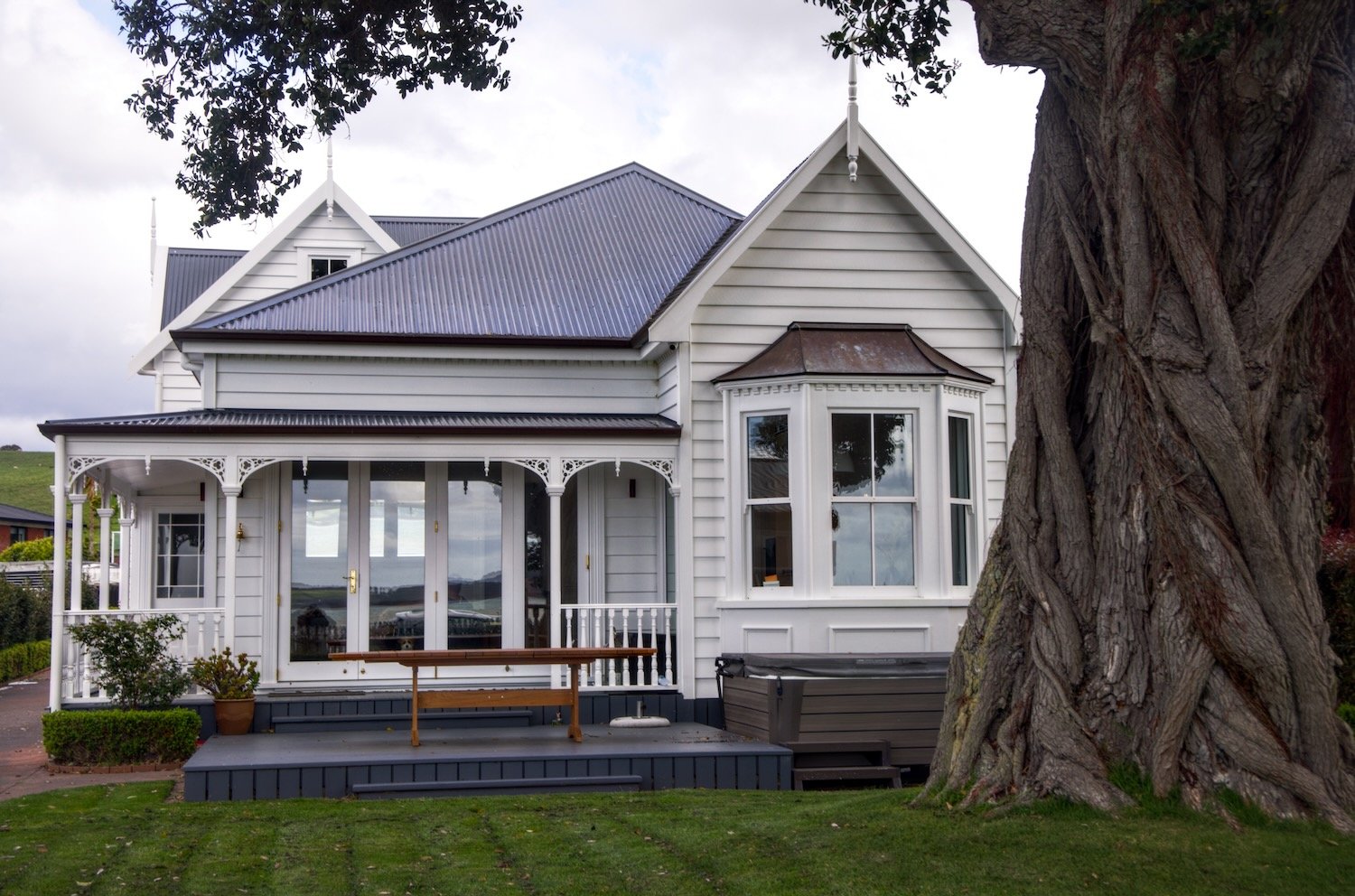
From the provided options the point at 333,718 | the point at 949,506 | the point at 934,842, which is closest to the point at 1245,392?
the point at 934,842

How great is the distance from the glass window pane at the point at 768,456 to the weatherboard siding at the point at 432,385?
217 centimetres

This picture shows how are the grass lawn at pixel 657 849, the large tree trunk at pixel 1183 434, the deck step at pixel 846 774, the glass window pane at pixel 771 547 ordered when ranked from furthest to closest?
the glass window pane at pixel 771 547, the deck step at pixel 846 774, the large tree trunk at pixel 1183 434, the grass lawn at pixel 657 849

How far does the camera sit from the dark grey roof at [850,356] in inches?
551

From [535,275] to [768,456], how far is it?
4.97m

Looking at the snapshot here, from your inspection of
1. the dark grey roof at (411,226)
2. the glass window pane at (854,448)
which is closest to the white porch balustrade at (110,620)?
the glass window pane at (854,448)

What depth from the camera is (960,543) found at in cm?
1445

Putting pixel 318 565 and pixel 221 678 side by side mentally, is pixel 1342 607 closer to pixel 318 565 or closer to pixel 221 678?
pixel 318 565

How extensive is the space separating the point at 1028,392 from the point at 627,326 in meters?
8.45

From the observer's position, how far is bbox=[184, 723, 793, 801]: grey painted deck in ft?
36.1

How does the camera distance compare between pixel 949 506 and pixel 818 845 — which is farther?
pixel 949 506

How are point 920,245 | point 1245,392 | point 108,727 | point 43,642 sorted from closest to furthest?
point 1245,392 → point 108,727 → point 920,245 → point 43,642

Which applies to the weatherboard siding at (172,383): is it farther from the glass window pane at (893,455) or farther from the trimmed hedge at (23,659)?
the glass window pane at (893,455)

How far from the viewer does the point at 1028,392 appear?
8320mm

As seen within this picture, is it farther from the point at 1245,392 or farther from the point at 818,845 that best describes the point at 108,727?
the point at 1245,392
